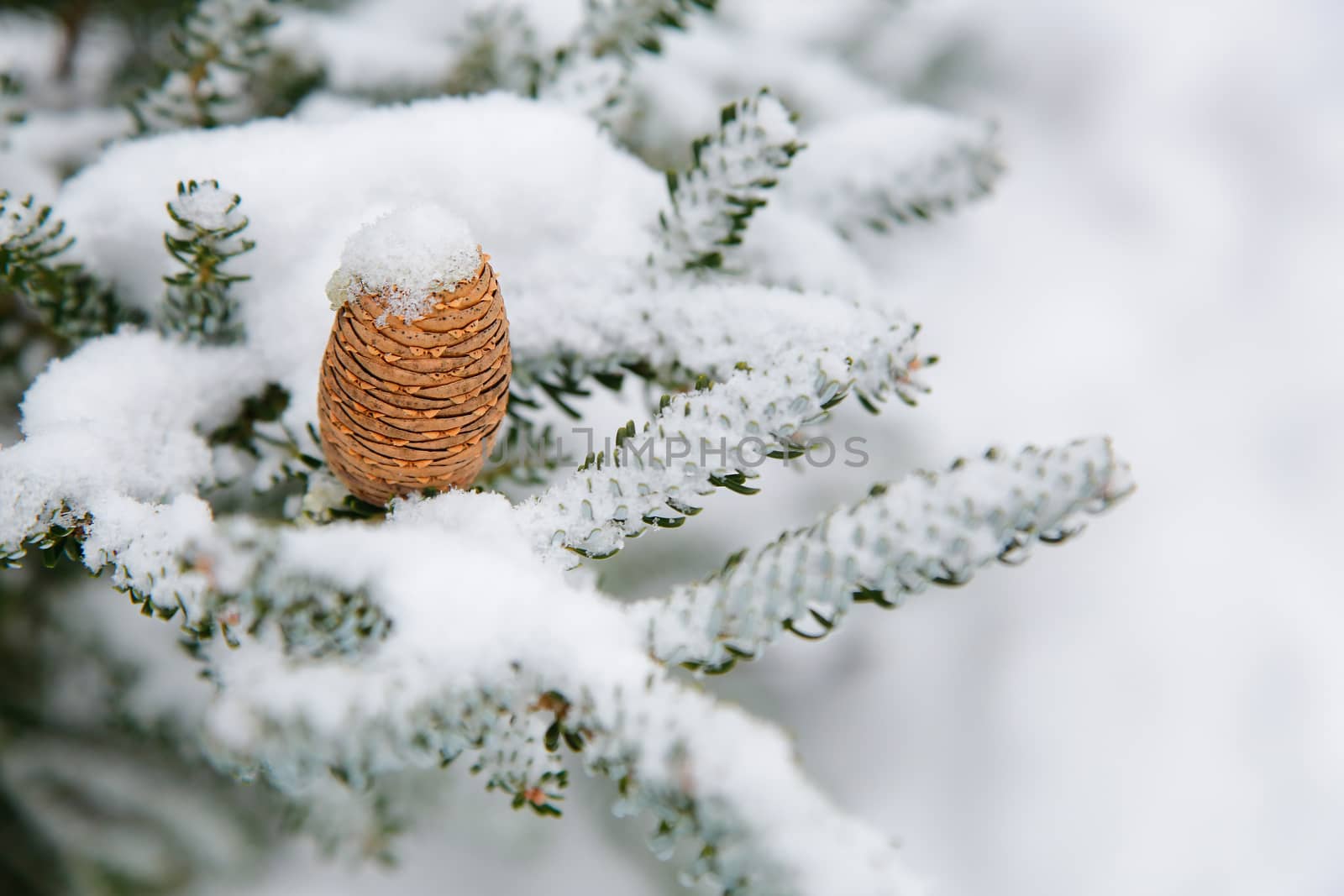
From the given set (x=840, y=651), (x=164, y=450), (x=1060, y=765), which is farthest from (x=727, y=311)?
(x=1060, y=765)

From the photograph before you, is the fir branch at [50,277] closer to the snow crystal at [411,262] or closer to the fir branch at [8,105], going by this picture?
the fir branch at [8,105]

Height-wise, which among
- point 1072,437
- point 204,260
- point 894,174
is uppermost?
point 894,174

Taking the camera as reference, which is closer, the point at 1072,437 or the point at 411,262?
the point at 411,262

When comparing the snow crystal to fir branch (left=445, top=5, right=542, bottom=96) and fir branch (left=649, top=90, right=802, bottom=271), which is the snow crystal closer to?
fir branch (left=649, top=90, right=802, bottom=271)

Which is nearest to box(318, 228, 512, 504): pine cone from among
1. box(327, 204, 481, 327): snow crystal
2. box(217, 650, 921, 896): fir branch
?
box(327, 204, 481, 327): snow crystal

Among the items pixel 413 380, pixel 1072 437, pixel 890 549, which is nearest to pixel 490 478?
pixel 413 380

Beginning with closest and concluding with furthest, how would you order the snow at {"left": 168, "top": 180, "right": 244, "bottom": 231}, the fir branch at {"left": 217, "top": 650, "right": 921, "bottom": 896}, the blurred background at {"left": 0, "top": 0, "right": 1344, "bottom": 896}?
the fir branch at {"left": 217, "top": 650, "right": 921, "bottom": 896}, the snow at {"left": 168, "top": 180, "right": 244, "bottom": 231}, the blurred background at {"left": 0, "top": 0, "right": 1344, "bottom": 896}

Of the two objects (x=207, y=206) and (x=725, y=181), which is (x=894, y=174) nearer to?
(x=725, y=181)
